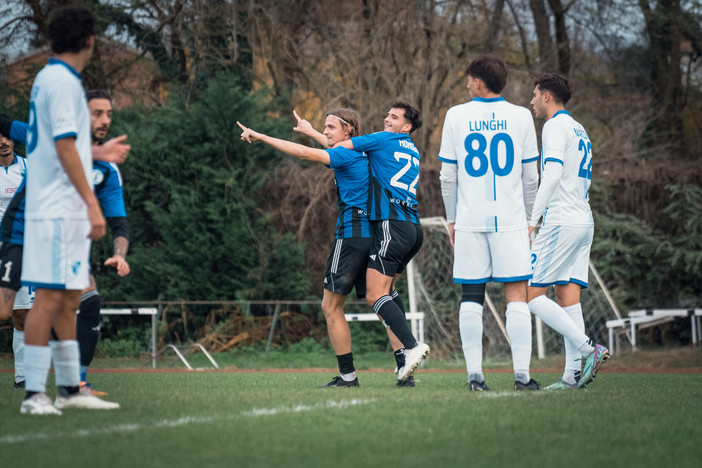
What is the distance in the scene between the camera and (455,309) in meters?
14.0

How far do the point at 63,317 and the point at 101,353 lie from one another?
33.2 feet

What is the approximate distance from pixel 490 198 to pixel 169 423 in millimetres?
2899

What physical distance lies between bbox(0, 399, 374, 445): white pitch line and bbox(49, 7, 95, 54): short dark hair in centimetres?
210

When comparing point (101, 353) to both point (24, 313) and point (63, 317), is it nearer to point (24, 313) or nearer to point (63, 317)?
point (24, 313)

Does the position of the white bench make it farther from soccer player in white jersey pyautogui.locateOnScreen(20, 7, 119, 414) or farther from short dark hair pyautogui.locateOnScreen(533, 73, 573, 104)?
soccer player in white jersey pyautogui.locateOnScreen(20, 7, 119, 414)

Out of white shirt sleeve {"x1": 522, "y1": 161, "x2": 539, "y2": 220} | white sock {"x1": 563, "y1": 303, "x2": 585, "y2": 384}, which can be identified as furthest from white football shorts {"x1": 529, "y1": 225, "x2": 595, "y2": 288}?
white shirt sleeve {"x1": 522, "y1": 161, "x2": 539, "y2": 220}

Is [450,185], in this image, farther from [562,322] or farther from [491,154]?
[562,322]

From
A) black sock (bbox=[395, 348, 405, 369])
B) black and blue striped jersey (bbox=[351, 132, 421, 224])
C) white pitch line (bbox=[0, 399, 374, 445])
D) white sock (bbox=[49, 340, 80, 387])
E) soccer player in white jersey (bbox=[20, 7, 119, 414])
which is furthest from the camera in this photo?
black sock (bbox=[395, 348, 405, 369])

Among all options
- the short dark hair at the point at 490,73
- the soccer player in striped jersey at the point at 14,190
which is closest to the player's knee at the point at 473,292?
the short dark hair at the point at 490,73

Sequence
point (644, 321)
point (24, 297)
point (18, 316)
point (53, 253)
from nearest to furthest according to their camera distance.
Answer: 1. point (53, 253)
2. point (18, 316)
3. point (24, 297)
4. point (644, 321)

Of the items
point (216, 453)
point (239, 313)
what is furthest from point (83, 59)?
point (239, 313)

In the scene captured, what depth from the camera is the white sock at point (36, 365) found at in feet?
14.9

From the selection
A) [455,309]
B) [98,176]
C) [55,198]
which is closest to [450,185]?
[98,176]

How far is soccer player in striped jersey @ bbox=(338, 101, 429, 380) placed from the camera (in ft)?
21.8
